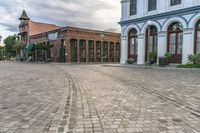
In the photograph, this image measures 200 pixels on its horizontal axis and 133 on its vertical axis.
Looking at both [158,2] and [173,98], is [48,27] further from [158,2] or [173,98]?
[173,98]

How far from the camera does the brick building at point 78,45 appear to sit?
35.8 metres

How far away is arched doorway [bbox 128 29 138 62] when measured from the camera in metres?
25.8

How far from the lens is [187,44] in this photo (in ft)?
64.5

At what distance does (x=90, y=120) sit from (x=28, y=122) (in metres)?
1.21

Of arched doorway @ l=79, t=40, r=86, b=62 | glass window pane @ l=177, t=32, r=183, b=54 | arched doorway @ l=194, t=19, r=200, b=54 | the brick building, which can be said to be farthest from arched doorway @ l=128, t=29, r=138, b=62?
arched doorway @ l=79, t=40, r=86, b=62

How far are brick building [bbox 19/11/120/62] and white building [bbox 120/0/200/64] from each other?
9.59 m

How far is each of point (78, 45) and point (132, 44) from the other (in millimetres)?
13063

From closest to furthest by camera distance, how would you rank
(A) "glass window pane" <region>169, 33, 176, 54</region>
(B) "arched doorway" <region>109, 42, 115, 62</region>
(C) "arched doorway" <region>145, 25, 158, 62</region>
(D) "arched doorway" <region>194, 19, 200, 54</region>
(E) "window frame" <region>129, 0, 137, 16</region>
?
1. (D) "arched doorway" <region>194, 19, 200, 54</region>
2. (A) "glass window pane" <region>169, 33, 176, 54</region>
3. (C) "arched doorway" <region>145, 25, 158, 62</region>
4. (E) "window frame" <region>129, 0, 137, 16</region>
5. (B) "arched doorway" <region>109, 42, 115, 62</region>

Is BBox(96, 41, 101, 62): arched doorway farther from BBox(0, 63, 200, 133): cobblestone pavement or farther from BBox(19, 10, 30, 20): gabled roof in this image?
BBox(0, 63, 200, 133): cobblestone pavement

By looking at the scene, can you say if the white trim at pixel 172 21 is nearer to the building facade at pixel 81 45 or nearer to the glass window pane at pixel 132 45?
the glass window pane at pixel 132 45

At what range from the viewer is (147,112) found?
4688mm

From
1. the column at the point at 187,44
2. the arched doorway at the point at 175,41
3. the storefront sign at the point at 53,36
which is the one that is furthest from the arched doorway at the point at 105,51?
the column at the point at 187,44

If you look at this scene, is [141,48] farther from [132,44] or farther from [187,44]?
[187,44]

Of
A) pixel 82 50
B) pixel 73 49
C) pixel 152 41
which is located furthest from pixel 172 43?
pixel 82 50
